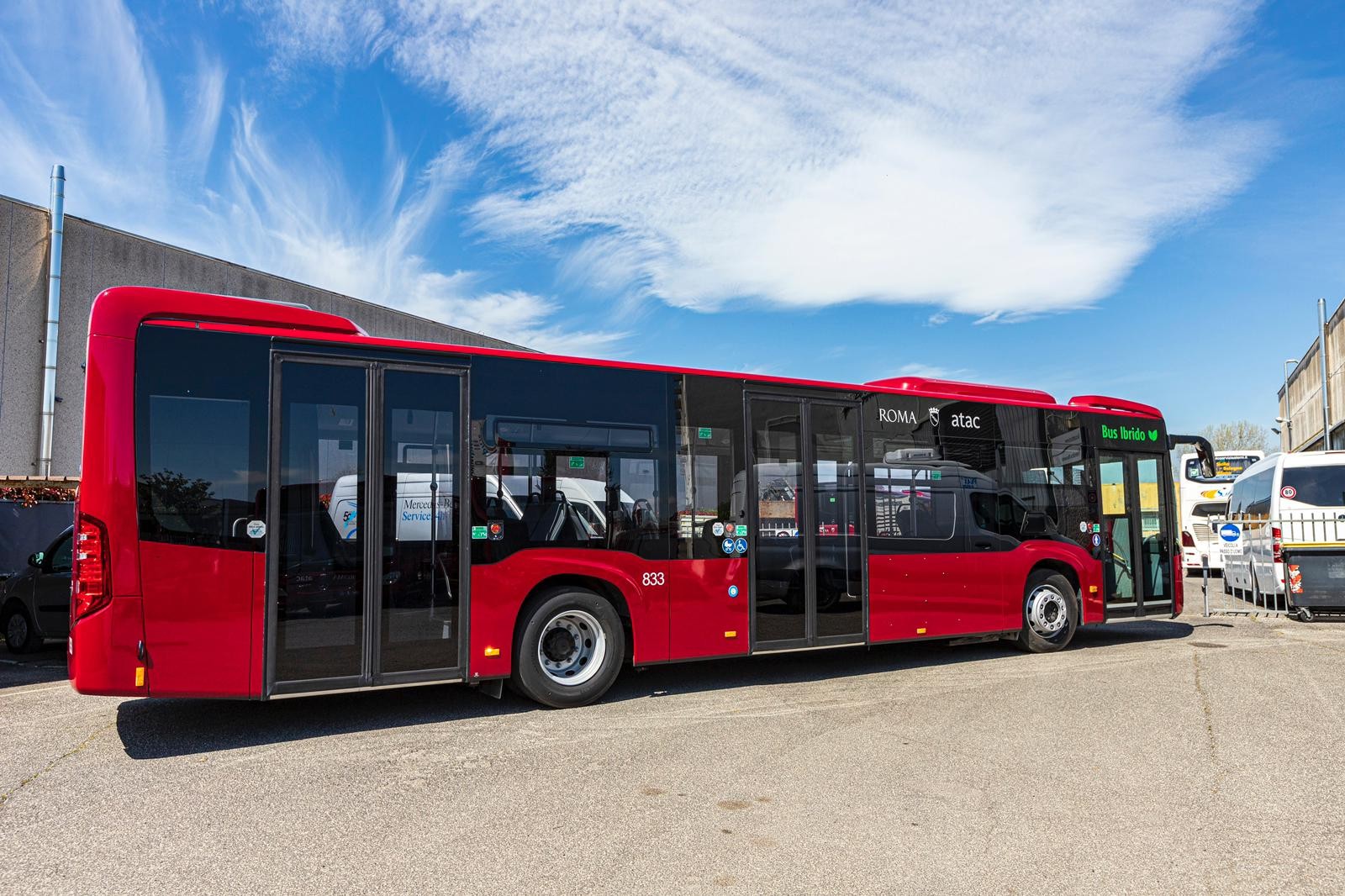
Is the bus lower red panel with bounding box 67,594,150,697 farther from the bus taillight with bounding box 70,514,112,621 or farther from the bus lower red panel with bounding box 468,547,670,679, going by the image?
the bus lower red panel with bounding box 468,547,670,679

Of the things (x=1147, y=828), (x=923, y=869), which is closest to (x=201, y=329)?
(x=923, y=869)

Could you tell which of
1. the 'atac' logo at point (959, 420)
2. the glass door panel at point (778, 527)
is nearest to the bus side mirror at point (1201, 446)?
the 'atac' logo at point (959, 420)

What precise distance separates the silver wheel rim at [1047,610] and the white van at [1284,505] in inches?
262

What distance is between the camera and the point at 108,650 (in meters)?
5.88

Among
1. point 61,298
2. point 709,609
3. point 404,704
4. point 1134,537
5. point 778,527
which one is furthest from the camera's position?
point 61,298

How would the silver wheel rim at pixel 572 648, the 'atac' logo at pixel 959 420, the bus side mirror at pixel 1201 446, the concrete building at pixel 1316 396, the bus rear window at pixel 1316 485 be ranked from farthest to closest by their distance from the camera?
the concrete building at pixel 1316 396 → the bus rear window at pixel 1316 485 → the bus side mirror at pixel 1201 446 → the 'atac' logo at pixel 959 420 → the silver wheel rim at pixel 572 648

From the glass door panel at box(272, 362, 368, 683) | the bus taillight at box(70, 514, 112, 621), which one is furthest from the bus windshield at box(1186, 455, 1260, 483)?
the bus taillight at box(70, 514, 112, 621)

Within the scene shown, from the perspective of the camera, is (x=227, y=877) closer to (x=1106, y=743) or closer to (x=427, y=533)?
(x=427, y=533)

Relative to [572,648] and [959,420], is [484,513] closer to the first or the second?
[572,648]

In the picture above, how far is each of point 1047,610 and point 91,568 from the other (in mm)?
9611

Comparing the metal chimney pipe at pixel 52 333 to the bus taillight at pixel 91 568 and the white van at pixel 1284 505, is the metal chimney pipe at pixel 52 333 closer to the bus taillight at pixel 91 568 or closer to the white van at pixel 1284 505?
the bus taillight at pixel 91 568

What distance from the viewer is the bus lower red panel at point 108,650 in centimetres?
583

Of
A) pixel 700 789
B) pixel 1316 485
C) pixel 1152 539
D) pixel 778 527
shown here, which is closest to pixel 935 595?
pixel 778 527

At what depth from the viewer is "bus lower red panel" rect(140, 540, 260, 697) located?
601 centimetres
